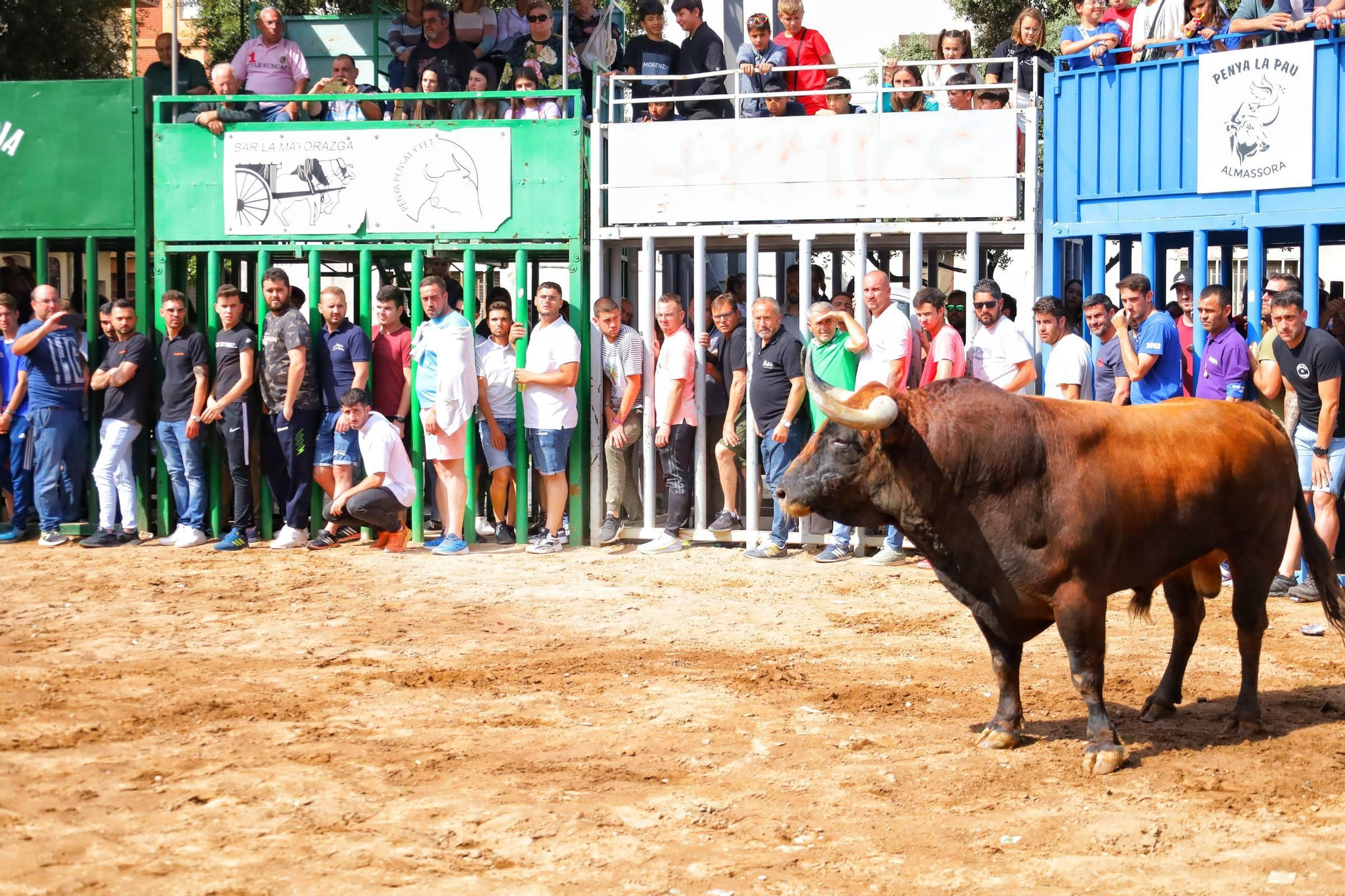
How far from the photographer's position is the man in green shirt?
36.0ft

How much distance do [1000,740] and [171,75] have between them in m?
10.1

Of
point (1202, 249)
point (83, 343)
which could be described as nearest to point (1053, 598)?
point (1202, 249)

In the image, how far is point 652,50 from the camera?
12.9 meters

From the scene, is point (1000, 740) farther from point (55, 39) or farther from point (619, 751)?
point (55, 39)

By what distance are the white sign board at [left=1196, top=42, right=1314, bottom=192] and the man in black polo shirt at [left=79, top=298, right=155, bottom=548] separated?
27.5 ft

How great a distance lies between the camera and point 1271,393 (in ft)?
31.4

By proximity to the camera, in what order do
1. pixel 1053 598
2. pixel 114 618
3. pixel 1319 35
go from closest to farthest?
pixel 1053 598, pixel 114 618, pixel 1319 35

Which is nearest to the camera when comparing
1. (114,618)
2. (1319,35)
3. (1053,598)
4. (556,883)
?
(556,883)

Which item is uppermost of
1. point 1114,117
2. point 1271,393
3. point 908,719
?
point 1114,117

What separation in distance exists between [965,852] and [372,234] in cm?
881

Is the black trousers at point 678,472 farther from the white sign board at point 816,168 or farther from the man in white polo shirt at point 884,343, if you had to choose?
the white sign board at point 816,168

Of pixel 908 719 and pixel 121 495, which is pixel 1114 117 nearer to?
pixel 908 719

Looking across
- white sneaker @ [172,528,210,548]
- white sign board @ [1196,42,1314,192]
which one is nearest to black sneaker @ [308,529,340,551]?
white sneaker @ [172,528,210,548]

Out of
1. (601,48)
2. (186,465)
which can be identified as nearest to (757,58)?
(601,48)
